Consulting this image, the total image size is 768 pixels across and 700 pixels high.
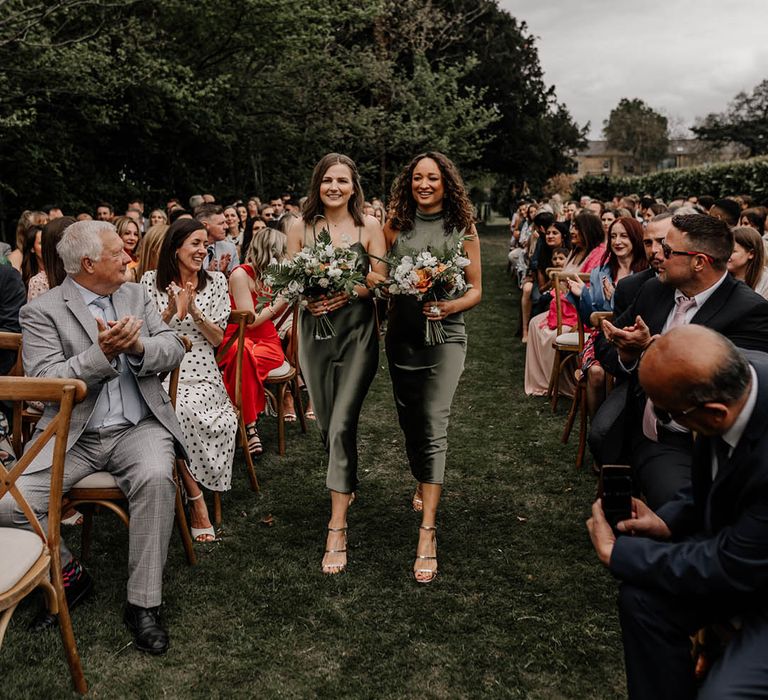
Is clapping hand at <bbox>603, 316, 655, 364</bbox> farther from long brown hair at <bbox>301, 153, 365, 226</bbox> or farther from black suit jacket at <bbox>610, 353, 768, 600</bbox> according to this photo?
long brown hair at <bbox>301, 153, 365, 226</bbox>

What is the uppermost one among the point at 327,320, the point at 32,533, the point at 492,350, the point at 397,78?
the point at 397,78

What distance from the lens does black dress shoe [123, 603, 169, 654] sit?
3.43 meters

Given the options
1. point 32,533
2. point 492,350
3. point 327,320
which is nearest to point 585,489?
point 327,320

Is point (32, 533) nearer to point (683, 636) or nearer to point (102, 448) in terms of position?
point (102, 448)

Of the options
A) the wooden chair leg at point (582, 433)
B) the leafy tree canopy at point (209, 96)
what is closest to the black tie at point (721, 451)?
the wooden chair leg at point (582, 433)

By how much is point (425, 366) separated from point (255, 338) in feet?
8.06

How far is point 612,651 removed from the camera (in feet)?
11.1

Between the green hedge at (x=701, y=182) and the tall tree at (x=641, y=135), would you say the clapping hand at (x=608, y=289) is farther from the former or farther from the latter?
the tall tree at (x=641, y=135)

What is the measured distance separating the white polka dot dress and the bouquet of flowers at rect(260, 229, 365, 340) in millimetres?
1067

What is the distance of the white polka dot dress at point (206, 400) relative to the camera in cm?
470

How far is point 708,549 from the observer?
90.3 inches

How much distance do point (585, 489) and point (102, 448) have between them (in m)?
3.30

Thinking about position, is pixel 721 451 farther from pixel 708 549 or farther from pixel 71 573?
pixel 71 573

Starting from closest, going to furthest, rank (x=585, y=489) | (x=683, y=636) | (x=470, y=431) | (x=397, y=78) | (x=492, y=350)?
1. (x=683, y=636)
2. (x=585, y=489)
3. (x=470, y=431)
4. (x=492, y=350)
5. (x=397, y=78)
